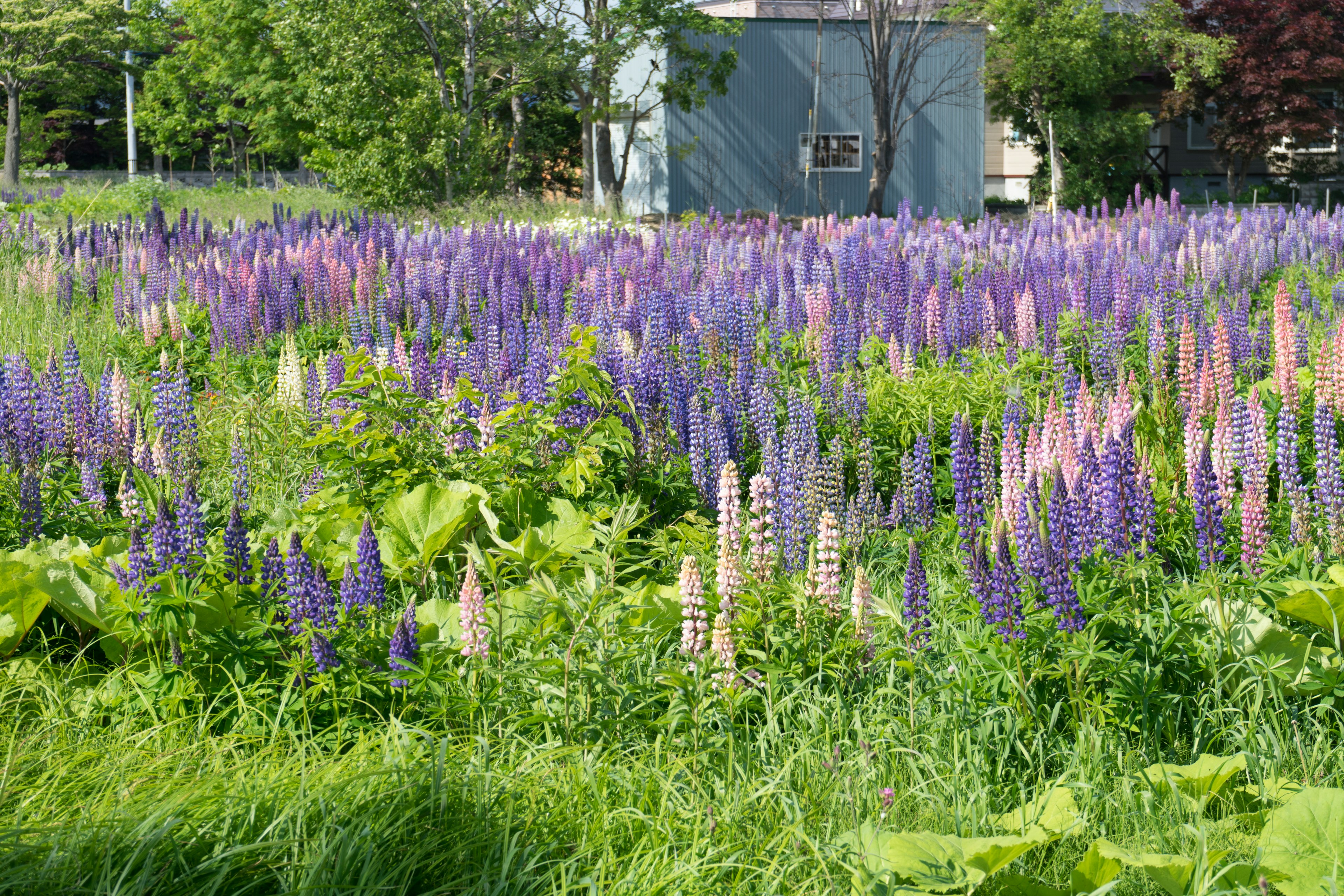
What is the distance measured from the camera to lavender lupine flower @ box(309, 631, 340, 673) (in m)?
3.54

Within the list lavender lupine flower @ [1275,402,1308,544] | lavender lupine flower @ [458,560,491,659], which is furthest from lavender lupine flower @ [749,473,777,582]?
lavender lupine flower @ [1275,402,1308,544]

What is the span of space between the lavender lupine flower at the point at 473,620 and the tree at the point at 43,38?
160ft

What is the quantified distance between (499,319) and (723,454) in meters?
3.01

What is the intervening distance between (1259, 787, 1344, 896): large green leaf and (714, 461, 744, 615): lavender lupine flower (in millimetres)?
1440

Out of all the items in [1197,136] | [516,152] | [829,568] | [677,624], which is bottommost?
[677,624]

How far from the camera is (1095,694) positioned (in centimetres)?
343

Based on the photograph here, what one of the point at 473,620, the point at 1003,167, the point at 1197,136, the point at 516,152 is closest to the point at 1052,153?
the point at 516,152

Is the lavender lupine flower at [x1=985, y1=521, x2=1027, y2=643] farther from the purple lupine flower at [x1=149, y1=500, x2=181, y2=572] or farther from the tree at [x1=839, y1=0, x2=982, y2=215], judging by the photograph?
the tree at [x1=839, y1=0, x2=982, y2=215]

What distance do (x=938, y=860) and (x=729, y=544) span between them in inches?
48.1

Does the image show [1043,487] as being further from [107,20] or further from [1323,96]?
[107,20]

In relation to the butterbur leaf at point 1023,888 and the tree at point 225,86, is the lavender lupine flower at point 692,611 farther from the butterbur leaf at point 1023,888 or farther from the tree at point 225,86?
the tree at point 225,86

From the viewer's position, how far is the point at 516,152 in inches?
1163

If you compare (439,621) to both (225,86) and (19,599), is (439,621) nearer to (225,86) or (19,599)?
(19,599)

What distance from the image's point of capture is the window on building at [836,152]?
3478cm
